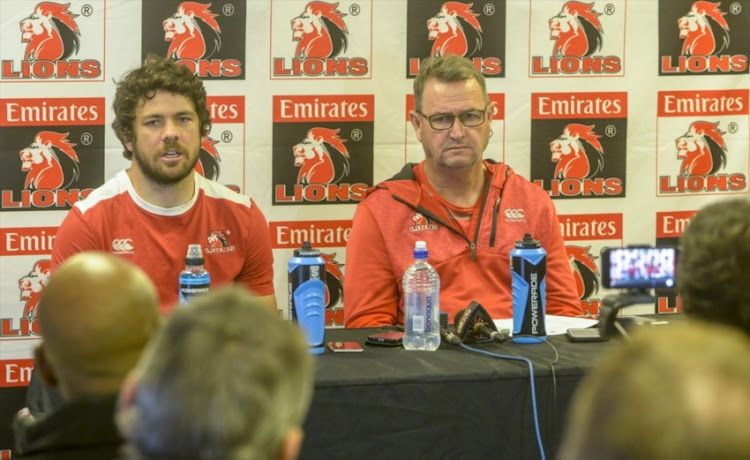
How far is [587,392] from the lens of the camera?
0.77 meters

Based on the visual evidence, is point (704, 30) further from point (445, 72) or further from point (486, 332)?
point (486, 332)

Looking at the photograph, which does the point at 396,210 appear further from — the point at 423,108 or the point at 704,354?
the point at 704,354

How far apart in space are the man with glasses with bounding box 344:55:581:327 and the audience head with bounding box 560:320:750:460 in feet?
7.84

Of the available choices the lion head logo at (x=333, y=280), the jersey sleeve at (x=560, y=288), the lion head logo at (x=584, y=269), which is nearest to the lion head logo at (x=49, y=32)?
the lion head logo at (x=333, y=280)

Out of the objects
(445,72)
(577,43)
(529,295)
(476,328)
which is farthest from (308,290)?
(577,43)

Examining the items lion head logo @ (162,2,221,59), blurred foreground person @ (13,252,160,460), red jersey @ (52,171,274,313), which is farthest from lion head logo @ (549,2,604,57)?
blurred foreground person @ (13,252,160,460)

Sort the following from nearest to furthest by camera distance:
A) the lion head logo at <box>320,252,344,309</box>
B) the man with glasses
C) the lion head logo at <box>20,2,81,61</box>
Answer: the man with glasses < the lion head logo at <box>20,2,81,61</box> < the lion head logo at <box>320,252,344,309</box>

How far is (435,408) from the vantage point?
2270 millimetres

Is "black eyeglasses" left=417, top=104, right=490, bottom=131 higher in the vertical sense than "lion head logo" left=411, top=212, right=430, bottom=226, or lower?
higher

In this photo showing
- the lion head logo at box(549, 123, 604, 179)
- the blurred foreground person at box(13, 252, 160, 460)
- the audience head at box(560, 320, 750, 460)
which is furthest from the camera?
the lion head logo at box(549, 123, 604, 179)

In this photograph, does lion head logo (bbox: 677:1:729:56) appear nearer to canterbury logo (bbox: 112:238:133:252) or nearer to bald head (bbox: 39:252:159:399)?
canterbury logo (bbox: 112:238:133:252)

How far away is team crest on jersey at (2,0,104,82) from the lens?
11.3ft

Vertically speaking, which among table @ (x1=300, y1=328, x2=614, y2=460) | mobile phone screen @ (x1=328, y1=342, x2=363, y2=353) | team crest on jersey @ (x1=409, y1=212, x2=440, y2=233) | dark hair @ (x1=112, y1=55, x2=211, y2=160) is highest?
dark hair @ (x1=112, y1=55, x2=211, y2=160)

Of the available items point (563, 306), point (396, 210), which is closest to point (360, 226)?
point (396, 210)
